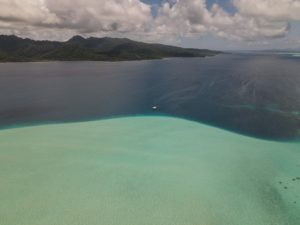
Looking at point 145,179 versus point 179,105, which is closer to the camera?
point 145,179

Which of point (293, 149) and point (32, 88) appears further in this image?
point (32, 88)

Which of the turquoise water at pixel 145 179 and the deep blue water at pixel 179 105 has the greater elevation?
the turquoise water at pixel 145 179

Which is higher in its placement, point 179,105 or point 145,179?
point 145,179

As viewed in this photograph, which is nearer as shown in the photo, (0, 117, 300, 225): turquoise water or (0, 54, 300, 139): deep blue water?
(0, 117, 300, 225): turquoise water

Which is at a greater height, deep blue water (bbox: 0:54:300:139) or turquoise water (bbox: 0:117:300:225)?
turquoise water (bbox: 0:117:300:225)

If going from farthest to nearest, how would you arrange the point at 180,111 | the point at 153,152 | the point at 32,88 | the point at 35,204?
the point at 32,88 < the point at 180,111 < the point at 153,152 < the point at 35,204

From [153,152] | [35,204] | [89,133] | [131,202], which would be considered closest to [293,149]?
[153,152]

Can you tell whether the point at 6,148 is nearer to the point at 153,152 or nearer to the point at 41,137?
the point at 41,137

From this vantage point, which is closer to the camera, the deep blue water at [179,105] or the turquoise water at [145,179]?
the turquoise water at [145,179]
